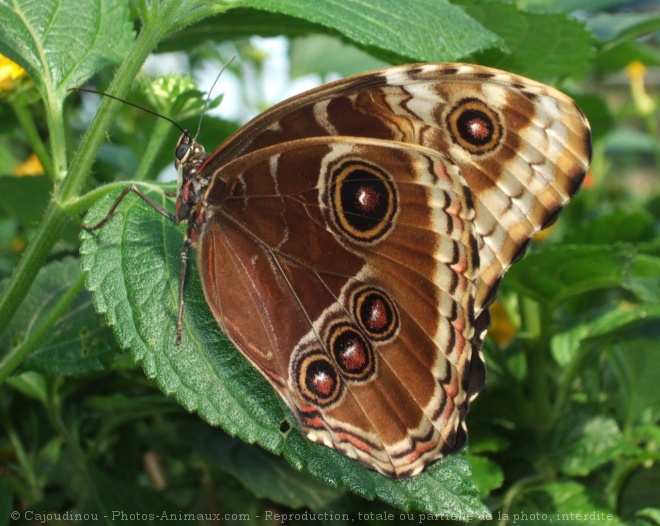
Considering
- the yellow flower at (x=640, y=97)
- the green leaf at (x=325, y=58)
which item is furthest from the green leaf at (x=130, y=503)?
the yellow flower at (x=640, y=97)

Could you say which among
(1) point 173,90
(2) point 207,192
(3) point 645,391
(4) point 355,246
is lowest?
(3) point 645,391

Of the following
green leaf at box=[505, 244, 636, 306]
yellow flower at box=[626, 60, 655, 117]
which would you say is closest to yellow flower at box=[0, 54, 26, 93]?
green leaf at box=[505, 244, 636, 306]

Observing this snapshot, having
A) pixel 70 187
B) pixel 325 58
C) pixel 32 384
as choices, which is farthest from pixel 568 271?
pixel 325 58

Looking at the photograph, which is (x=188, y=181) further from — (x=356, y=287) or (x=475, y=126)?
(x=475, y=126)

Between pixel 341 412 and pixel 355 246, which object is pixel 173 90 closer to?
pixel 355 246

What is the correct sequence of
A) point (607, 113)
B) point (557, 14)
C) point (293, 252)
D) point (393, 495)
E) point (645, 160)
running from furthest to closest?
point (645, 160), point (607, 113), point (557, 14), point (293, 252), point (393, 495)

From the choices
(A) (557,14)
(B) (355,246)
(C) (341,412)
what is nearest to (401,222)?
(B) (355,246)

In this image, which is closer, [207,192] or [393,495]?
[393,495]

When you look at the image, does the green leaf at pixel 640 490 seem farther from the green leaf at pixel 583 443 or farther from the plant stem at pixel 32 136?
the plant stem at pixel 32 136
